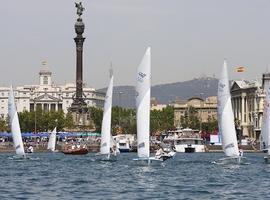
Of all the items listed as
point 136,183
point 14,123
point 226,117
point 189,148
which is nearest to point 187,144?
point 189,148

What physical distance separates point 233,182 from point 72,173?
586 inches

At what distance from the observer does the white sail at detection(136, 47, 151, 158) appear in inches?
2872

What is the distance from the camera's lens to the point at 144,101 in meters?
74.0

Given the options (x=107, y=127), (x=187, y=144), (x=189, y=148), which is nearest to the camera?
(x=107, y=127)

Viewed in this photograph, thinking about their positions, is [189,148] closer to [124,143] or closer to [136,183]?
[124,143]

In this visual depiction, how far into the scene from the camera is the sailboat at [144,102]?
72938 millimetres

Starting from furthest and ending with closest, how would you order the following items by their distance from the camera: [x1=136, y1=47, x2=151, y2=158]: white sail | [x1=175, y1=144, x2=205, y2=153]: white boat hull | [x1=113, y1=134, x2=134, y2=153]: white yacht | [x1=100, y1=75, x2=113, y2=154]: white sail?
[x1=113, y1=134, x2=134, y2=153]: white yacht
[x1=175, y1=144, x2=205, y2=153]: white boat hull
[x1=100, y1=75, x2=113, y2=154]: white sail
[x1=136, y1=47, x2=151, y2=158]: white sail

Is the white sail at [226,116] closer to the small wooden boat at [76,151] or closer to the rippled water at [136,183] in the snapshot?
the rippled water at [136,183]

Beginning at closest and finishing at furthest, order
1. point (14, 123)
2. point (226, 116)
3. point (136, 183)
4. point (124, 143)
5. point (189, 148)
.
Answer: point (136, 183), point (226, 116), point (14, 123), point (189, 148), point (124, 143)

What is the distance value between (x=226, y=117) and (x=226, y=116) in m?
0.08

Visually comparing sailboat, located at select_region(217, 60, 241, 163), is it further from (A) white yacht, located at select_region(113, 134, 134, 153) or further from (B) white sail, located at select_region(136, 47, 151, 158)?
(A) white yacht, located at select_region(113, 134, 134, 153)

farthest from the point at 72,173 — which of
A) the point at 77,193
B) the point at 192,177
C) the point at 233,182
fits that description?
the point at 77,193

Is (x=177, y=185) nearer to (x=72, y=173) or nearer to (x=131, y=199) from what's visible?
(x=131, y=199)

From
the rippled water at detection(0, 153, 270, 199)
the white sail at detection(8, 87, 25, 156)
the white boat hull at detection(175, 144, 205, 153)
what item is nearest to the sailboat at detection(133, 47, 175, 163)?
the rippled water at detection(0, 153, 270, 199)
